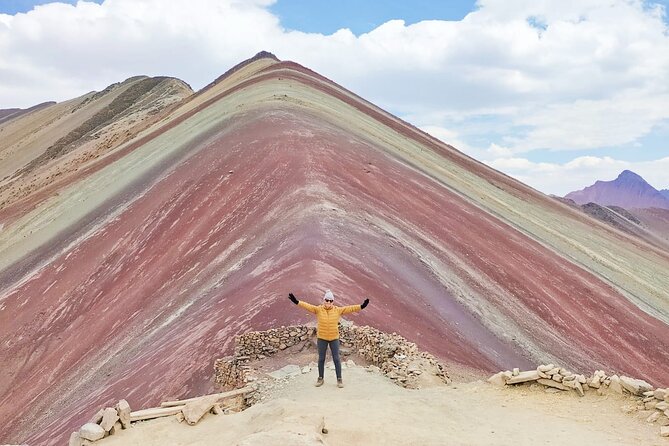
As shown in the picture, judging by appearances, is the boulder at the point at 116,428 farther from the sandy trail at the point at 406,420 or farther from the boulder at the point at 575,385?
the boulder at the point at 575,385

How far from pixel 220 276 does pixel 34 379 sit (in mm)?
6788

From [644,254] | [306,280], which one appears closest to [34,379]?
[306,280]

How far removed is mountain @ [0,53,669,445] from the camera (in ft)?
46.8

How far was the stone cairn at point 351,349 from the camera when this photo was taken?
1126 centimetres

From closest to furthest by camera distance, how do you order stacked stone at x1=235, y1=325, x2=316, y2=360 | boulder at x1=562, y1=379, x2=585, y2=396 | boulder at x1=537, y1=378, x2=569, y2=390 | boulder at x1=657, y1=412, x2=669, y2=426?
boulder at x1=657, y1=412, x2=669, y2=426, boulder at x1=562, y1=379, x2=585, y2=396, boulder at x1=537, y1=378, x2=569, y2=390, stacked stone at x1=235, y1=325, x2=316, y2=360

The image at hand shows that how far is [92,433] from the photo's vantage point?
8.88m

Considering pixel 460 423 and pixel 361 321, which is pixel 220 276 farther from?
pixel 460 423

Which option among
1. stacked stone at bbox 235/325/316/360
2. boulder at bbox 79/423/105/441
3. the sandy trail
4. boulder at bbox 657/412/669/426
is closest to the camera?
the sandy trail

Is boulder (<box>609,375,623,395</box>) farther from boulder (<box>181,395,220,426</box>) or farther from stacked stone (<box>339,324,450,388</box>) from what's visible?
boulder (<box>181,395,220,426</box>)

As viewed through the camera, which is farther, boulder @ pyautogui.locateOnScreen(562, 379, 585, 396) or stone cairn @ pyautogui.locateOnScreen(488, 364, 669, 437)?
boulder @ pyautogui.locateOnScreen(562, 379, 585, 396)

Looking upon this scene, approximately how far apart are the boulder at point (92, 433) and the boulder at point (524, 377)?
22.0ft

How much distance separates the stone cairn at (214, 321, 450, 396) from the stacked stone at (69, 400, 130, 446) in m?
2.20

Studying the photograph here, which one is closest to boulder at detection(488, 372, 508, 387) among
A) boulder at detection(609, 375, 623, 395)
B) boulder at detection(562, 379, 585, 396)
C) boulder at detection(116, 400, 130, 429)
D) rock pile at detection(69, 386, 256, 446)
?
boulder at detection(562, 379, 585, 396)

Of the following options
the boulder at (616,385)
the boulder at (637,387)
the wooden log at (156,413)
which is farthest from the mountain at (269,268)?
the boulder at (637,387)
